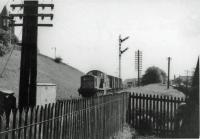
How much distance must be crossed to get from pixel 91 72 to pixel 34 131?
1119 inches

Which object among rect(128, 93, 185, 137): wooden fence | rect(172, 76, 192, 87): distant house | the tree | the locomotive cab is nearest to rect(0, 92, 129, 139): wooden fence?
rect(128, 93, 185, 137): wooden fence

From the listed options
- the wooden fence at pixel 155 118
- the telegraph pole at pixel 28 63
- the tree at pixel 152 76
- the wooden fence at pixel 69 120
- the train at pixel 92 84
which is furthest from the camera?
the tree at pixel 152 76

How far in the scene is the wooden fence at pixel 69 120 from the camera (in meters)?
4.31

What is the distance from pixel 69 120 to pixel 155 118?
6155 mm

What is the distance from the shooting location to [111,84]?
4059 centimetres

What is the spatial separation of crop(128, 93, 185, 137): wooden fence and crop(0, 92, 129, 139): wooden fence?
81 centimetres

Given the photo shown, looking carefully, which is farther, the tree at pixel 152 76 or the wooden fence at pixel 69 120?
the tree at pixel 152 76

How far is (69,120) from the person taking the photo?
250 inches

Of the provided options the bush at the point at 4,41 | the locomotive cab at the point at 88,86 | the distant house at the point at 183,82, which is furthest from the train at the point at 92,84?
the bush at the point at 4,41

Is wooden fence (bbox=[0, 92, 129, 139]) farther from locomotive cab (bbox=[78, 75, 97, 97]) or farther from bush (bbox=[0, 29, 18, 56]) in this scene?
bush (bbox=[0, 29, 18, 56])

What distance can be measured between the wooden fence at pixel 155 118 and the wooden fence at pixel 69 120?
2.64 feet

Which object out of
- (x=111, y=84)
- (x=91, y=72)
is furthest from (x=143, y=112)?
(x=111, y=84)

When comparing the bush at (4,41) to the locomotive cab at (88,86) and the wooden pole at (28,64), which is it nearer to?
the locomotive cab at (88,86)

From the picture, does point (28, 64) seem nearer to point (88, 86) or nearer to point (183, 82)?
point (88, 86)
